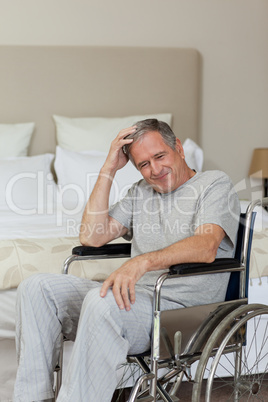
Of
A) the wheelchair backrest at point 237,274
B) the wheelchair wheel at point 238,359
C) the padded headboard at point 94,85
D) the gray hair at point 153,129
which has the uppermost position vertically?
the padded headboard at point 94,85

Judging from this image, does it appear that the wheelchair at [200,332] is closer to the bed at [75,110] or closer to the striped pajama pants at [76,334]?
the striped pajama pants at [76,334]

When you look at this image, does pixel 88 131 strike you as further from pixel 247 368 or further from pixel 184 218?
pixel 247 368

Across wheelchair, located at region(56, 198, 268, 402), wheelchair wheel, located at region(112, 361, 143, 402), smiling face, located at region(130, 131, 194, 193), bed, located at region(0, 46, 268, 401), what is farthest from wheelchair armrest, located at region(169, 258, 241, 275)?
bed, located at region(0, 46, 268, 401)

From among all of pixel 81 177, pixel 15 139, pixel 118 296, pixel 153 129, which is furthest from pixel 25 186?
pixel 118 296

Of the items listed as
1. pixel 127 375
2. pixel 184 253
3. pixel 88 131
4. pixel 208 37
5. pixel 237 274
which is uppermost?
pixel 208 37

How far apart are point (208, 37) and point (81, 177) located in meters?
1.62

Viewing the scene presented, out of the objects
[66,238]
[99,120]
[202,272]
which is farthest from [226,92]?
[202,272]

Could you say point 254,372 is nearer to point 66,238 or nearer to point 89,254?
point 89,254

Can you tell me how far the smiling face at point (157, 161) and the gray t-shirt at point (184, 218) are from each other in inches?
2.3

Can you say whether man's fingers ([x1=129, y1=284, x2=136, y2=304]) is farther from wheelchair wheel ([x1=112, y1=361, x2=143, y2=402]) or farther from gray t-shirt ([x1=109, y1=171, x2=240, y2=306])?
wheelchair wheel ([x1=112, y1=361, x2=143, y2=402])

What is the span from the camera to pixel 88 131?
396cm

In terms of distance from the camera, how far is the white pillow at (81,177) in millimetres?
3490

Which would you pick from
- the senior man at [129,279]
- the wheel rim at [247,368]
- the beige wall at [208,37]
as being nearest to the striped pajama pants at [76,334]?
the senior man at [129,279]

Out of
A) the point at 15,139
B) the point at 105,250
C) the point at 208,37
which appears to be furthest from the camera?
the point at 208,37
